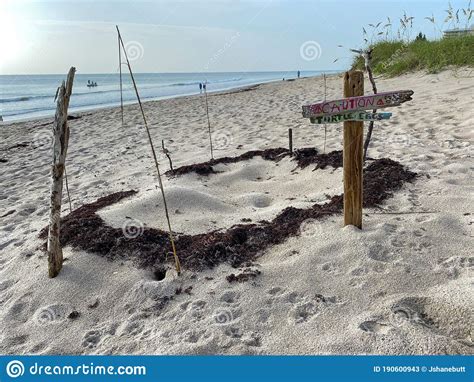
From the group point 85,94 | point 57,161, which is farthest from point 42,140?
point 85,94

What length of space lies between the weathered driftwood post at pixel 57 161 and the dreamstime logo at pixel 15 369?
77 cm

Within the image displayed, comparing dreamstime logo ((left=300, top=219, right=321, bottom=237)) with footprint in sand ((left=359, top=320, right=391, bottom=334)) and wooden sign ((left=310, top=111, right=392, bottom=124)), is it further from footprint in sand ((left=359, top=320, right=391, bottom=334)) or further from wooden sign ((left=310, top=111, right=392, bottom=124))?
footprint in sand ((left=359, top=320, right=391, bottom=334))

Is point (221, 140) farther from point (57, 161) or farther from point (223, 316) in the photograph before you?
point (223, 316)

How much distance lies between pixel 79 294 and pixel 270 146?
4.01 meters

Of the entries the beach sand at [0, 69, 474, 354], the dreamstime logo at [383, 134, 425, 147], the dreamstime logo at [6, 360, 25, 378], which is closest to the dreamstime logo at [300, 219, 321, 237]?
the beach sand at [0, 69, 474, 354]

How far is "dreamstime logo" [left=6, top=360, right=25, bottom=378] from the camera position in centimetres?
224

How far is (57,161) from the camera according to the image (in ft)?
9.37

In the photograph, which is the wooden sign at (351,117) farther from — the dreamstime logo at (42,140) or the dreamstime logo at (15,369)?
the dreamstime logo at (42,140)

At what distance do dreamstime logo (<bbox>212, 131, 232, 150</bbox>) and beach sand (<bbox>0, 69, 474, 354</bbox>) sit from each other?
146cm

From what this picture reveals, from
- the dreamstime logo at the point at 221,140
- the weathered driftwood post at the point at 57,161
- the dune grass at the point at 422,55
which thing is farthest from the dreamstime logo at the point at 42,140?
the dune grass at the point at 422,55

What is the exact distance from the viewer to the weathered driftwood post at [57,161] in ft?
9.20

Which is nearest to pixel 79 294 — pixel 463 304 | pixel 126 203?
pixel 126 203

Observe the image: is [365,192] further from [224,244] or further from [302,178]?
[224,244]

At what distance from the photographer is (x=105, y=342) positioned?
7.90 feet
